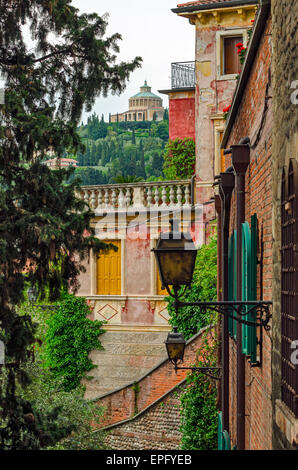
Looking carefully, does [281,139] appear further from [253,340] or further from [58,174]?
[58,174]

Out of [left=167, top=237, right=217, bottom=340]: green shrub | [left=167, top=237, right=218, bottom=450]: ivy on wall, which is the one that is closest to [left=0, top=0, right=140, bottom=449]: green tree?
[left=167, top=237, right=218, bottom=450]: ivy on wall

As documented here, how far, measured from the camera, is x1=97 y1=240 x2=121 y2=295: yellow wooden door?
78.7 feet

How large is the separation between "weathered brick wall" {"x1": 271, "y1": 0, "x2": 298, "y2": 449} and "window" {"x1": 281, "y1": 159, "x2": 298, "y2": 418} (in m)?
0.16

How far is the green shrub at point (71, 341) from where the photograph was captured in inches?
893

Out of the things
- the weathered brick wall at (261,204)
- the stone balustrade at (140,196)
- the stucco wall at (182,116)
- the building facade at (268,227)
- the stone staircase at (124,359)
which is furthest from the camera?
the stucco wall at (182,116)

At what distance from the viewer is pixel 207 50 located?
23.1 metres

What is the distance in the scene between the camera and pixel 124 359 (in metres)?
23.0

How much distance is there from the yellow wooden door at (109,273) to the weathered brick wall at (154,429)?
20.8 feet

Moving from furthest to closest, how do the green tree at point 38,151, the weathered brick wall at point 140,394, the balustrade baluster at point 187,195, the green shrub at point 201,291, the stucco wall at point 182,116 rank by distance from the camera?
the stucco wall at point 182,116, the balustrade baluster at point 187,195, the green shrub at point 201,291, the weathered brick wall at point 140,394, the green tree at point 38,151

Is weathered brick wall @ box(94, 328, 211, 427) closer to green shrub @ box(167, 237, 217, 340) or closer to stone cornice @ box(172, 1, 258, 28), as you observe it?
green shrub @ box(167, 237, 217, 340)

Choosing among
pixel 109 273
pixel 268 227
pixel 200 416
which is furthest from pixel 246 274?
pixel 109 273

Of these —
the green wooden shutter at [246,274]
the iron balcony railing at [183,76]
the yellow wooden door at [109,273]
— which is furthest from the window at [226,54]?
the green wooden shutter at [246,274]

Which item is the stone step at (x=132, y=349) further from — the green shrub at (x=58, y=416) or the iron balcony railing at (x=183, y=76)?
the iron balcony railing at (x=183, y=76)

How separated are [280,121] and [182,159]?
1974cm
